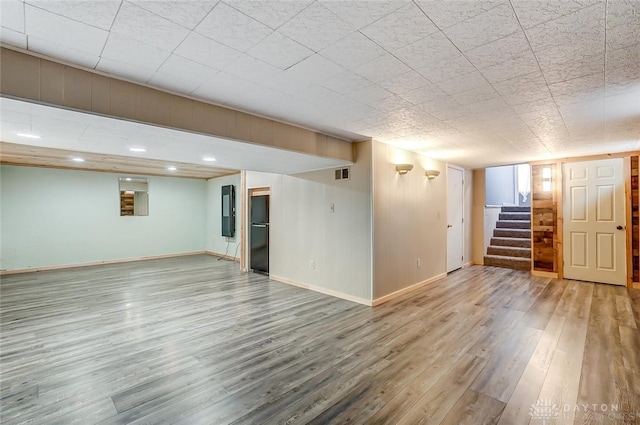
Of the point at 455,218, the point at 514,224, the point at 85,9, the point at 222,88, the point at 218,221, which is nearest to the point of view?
the point at 85,9

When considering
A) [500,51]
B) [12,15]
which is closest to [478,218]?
[500,51]

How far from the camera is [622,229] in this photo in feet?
16.3

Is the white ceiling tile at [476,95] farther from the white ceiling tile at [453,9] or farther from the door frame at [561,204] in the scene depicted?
the door frame at [561,204]

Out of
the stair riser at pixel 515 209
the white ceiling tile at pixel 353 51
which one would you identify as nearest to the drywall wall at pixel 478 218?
the stair riser at pixel 515 209

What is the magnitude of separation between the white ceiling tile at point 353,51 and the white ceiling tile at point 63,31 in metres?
1.30

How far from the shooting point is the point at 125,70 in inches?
80.8

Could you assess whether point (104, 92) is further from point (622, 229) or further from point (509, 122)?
point (622, 229)

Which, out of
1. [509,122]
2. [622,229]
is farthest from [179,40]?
[622,229]

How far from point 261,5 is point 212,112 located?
1.45 meters

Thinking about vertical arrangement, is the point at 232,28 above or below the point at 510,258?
above

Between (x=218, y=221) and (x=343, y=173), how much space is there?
17.7 ft

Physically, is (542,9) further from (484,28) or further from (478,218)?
(478,218)

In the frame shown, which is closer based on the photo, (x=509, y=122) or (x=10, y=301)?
(x=509, y=122)

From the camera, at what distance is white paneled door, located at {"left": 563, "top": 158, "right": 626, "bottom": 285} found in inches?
198
